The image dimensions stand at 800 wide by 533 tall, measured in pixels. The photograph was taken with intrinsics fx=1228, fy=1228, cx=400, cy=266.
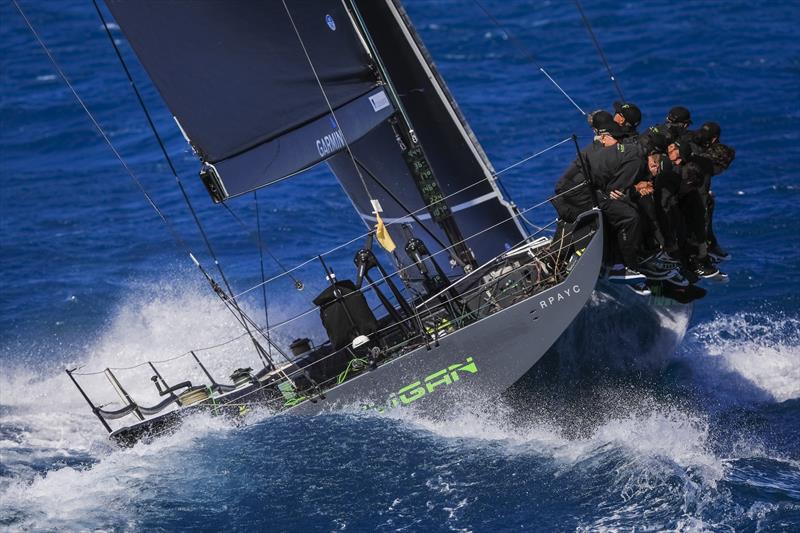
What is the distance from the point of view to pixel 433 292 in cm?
1116

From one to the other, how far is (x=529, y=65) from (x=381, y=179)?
10.4m

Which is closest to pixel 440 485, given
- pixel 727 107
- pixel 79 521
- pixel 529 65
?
pixel 79 521

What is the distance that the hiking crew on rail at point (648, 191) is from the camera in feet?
32.8

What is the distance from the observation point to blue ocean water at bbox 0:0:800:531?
9.54 m

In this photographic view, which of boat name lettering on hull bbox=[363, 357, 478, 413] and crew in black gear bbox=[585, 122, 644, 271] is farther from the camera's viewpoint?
boat name lettering on hull bbox=[363, 357, 478, 413]

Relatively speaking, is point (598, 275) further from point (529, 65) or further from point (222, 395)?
point (529, 65)

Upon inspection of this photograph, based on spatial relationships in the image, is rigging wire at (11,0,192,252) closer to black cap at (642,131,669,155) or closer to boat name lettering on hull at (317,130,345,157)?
boat name lettering on hull at (317,130,345,157)

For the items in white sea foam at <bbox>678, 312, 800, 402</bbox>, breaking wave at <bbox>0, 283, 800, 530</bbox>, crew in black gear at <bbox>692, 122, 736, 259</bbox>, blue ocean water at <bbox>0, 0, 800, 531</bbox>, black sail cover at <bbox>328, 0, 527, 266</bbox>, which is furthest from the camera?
black sail cover at <bbox>328, 0, 527, 266</bbox>

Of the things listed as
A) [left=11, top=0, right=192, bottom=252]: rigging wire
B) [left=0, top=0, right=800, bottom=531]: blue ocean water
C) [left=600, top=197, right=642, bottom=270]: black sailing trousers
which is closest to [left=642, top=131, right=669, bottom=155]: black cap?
[left=600, top=197, right=642, bottom=270]: black sailing trousers

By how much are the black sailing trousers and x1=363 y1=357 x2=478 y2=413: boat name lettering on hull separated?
156 cm

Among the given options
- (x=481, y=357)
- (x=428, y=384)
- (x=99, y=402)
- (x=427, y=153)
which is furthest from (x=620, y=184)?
(x=99, y=402)

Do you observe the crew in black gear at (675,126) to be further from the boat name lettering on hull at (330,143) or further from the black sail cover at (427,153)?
the boat name lettering on hull at (330,143)

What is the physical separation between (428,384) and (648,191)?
7.92 feet

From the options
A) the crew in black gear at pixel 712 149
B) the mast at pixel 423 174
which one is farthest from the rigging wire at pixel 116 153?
the crew in black gear at pixel 712 149
